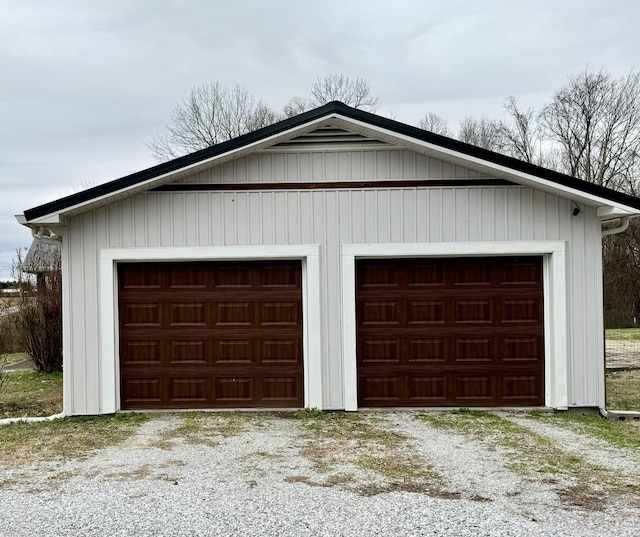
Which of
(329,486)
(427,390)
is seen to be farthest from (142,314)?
(329,486)

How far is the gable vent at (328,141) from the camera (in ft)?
Answer: 28.1

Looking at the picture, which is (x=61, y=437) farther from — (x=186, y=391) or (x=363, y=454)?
(x=363, y=454)

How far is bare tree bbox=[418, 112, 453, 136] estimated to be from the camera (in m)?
32.1

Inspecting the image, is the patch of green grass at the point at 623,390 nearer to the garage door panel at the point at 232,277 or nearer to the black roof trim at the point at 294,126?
the black roof trim at the point at 294,126

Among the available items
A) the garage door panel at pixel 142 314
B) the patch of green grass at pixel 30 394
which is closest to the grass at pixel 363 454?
the garage door panel at pixel 142 314

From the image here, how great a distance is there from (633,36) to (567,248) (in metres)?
21.3

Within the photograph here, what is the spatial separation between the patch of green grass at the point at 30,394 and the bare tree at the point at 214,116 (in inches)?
694

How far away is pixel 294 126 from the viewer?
8164mm

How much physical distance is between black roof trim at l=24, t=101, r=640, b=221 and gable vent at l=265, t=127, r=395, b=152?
1.41ft

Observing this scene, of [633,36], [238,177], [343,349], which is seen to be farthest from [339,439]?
[633,36]

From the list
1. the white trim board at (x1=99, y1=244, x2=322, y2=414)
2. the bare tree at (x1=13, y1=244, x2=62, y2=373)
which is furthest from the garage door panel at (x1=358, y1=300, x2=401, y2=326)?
the bare tree at (x1=13, y1=244, x2=62, y2=373)

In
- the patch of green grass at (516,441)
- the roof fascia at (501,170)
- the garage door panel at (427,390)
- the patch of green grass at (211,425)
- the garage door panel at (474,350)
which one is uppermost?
the roof fascia at (501,170)

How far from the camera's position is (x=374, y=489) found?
17.3 ft

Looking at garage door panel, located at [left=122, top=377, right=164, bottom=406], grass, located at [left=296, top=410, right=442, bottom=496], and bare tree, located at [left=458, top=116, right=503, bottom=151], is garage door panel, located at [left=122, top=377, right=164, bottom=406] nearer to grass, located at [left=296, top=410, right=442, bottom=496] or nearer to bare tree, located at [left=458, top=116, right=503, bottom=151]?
grass, located at [left=296, top=410, right=442, bottom=496]
